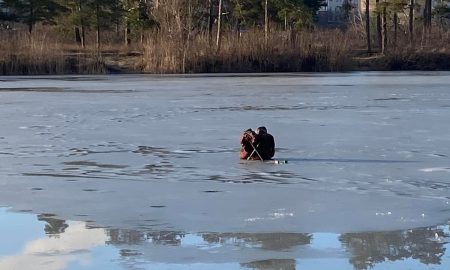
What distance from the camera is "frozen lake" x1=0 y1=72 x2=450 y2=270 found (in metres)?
5.80

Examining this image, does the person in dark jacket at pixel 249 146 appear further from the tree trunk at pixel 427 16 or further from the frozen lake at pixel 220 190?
the tree trunk at pixel 427 16

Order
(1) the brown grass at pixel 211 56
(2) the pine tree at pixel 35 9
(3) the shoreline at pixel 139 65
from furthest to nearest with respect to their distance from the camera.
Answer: (2) the pine tree at pixel 35 9, (1) the brown grass at pixel 211 56, (3) the shoreline at pixel 139 65

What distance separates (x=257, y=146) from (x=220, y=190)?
2134 millimetres

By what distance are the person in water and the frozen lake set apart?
9.2 inches

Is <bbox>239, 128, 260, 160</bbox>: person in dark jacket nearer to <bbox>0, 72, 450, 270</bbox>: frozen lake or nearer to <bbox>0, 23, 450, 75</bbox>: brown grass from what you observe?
<bbox>0, 72, 450, 270</bbox>: frozen lake

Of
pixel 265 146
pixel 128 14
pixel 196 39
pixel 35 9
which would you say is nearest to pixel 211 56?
pixel 196 39

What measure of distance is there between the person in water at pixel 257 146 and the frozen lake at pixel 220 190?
0.77 ft

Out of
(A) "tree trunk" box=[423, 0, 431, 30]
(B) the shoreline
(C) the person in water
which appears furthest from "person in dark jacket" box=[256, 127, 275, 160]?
(A) "tree trunk" box=[423, 0, 431, 30]

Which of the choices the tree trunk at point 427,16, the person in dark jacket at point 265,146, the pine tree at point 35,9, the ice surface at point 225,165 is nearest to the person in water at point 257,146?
the person in dark jacket at point 265,146

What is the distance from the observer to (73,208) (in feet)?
24.2

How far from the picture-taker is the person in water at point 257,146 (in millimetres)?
10336

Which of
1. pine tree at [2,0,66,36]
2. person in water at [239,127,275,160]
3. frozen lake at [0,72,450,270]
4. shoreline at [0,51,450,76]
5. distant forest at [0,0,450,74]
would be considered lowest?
frozen lake at [0,72,450,270]

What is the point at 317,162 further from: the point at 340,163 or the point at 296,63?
the point at 296,63

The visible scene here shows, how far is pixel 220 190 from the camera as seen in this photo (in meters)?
8.27
